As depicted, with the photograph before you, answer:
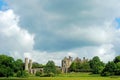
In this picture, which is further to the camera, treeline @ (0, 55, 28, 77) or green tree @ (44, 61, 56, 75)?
green tree @ (44, 61, 56, 75)

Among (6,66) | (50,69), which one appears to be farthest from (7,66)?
(50,69)

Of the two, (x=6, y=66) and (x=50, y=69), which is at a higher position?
(x=50, y=69)

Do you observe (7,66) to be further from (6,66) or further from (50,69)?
(50,69)

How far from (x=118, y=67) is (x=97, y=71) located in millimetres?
26794

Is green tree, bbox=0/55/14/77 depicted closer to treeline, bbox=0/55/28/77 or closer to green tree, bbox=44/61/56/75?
treeline, bbox=0/55/28/77

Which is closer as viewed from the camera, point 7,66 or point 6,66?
point 6,66

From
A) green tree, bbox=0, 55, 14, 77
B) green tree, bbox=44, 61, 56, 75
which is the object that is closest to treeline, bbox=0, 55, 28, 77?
green tree, bbox=0, 55, 14, 77

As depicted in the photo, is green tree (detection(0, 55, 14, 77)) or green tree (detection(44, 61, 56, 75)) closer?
green tree (detection(0, 55, 14, 77))

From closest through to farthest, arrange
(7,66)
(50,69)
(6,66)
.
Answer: (6,66)
(7,66)
(50,69)

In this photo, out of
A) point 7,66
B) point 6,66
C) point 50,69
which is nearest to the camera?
point 6,66

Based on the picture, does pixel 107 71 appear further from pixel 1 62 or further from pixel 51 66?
pixel 51 66

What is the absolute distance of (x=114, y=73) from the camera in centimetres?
13175

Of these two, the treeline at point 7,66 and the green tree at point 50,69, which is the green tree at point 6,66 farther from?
the green tree at point 50,69

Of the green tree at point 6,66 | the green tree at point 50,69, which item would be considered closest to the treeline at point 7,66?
the green tree at point 6,66
